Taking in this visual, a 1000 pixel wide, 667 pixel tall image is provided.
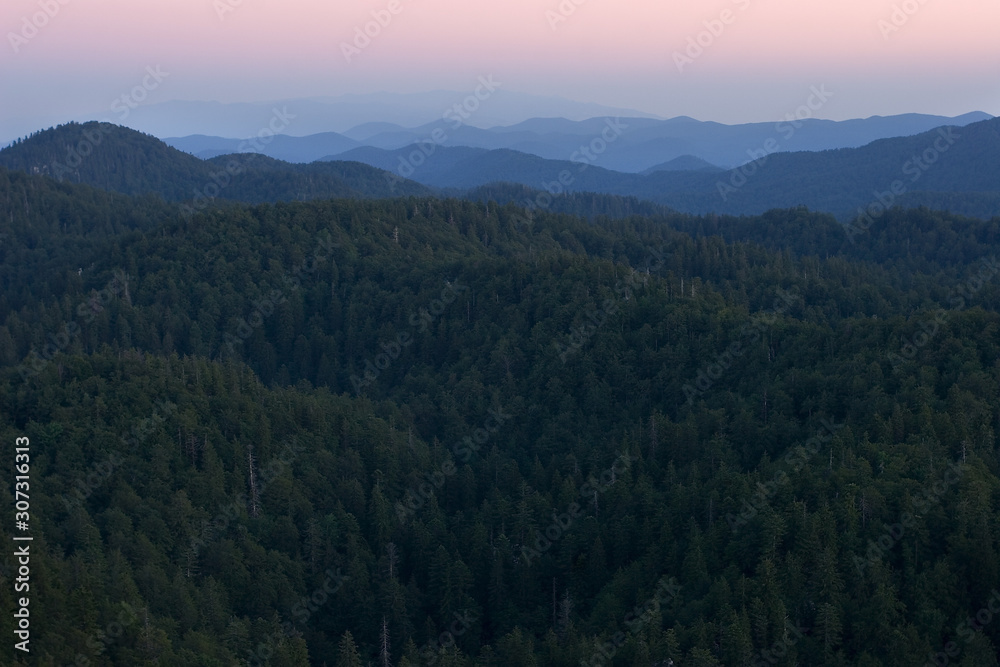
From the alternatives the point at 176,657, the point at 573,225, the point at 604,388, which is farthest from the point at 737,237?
the point at 176,657

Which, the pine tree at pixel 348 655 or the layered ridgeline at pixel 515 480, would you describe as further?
the pine tree at pixel 348 655

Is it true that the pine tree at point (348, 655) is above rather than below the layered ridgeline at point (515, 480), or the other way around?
below

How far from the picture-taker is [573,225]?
160 m

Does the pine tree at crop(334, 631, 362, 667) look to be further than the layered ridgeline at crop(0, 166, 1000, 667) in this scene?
Yes

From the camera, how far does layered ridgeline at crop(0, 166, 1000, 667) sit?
4362 centimetres

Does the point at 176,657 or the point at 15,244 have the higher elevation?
the point at 15,244

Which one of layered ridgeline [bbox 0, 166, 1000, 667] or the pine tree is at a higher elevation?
layered ridgeline [bbox 0, 166, 1000, 667]

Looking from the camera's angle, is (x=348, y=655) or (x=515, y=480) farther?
(x=515, y=480)

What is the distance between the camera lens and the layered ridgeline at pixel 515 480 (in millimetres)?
43625

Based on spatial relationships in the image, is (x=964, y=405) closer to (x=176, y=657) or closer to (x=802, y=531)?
(x=802, y=531)

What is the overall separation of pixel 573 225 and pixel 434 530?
105687 mm

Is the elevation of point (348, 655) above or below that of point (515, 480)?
below

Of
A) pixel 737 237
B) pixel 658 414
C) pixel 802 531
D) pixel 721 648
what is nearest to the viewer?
pixel 721 648

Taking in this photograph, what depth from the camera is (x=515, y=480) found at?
220ft
